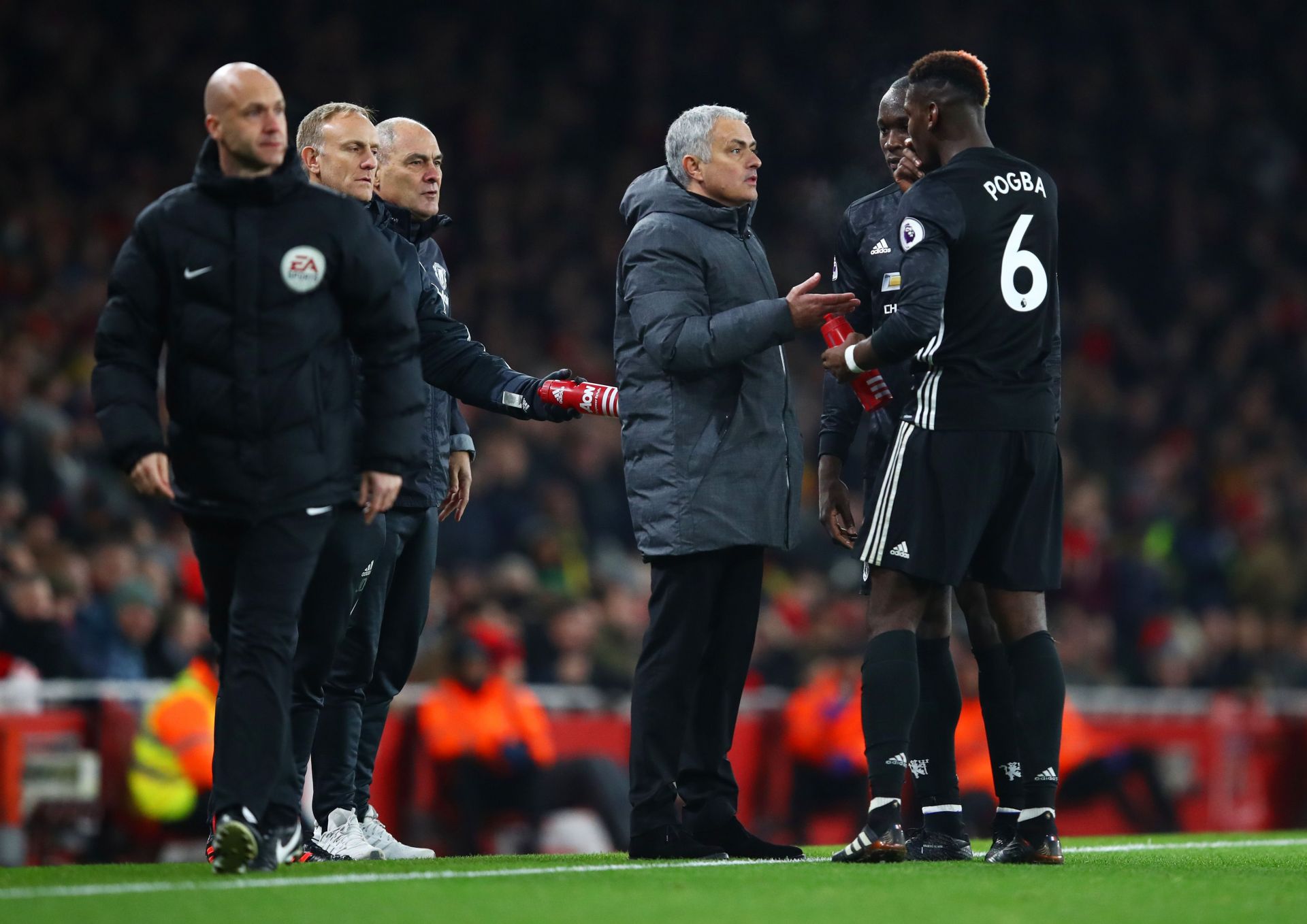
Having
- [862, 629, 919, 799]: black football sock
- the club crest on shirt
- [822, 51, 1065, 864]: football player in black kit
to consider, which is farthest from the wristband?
[862, 629, 919, 799]: black football sock

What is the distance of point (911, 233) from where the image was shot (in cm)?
507

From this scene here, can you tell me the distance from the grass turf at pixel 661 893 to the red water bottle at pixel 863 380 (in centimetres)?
133

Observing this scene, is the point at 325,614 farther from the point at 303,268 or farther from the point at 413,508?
the point at 303,268

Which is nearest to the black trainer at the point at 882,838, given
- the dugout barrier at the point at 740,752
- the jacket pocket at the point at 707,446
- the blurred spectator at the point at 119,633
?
the jacket pocket at the point at 707,446

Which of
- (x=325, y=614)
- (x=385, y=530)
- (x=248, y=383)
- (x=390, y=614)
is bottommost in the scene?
(x=390, y=614)

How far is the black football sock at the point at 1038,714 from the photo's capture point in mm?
5109

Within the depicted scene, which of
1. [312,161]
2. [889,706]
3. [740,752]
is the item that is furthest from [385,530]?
[740,752]

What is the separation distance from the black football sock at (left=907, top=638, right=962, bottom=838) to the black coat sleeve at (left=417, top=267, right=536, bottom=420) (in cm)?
146

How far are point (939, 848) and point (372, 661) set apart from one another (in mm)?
1792

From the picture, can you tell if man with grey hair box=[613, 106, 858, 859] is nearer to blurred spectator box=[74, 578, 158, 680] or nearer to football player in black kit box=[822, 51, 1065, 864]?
football player in black kit box=[822, 51, 1065, 864]

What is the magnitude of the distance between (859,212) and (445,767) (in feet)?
15.0

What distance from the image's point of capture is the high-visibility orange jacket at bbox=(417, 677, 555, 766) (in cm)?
941

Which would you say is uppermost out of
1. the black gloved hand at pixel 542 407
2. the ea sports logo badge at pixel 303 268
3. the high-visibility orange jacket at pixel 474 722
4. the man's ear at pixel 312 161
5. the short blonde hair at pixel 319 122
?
the short blonde hair at pixel 319 122

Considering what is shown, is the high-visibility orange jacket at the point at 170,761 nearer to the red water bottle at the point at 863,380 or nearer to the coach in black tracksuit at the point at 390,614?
the coach in black tracksuit at the point at 390,614
